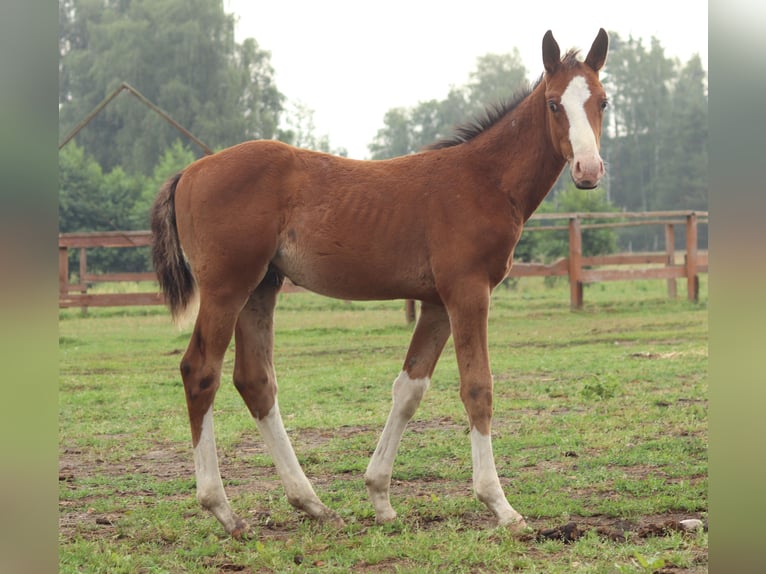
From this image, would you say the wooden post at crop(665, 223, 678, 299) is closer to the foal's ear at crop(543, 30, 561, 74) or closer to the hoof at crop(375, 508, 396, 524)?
the foal's ear at crop(543, 30, 561, 74)

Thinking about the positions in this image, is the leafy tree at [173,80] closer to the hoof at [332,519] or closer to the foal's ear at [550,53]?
the foal's ear at [550,53]

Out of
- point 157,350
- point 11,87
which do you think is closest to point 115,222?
point 157,350

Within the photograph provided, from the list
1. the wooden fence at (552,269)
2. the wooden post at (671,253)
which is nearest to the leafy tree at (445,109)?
the wooden post at (671,253)

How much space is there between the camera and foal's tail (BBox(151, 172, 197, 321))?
4574mm

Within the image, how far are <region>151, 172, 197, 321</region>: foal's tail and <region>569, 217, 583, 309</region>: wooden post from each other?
461 inches

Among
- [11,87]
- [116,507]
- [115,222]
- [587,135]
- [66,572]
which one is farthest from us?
[115,222]

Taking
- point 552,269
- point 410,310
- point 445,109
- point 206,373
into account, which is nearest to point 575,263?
point 552,269

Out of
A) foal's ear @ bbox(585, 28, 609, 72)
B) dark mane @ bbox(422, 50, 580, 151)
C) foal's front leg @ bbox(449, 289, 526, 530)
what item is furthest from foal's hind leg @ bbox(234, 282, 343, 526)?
foal's ear @ bbox(585, 28, 609, 72)

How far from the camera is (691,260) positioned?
1641 centimetres

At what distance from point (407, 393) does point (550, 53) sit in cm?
196

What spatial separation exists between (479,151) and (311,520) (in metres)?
2.18

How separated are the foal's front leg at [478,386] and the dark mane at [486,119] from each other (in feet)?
3.33

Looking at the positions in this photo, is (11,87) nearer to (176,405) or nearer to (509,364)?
(176,405)

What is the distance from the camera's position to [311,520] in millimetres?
4363
